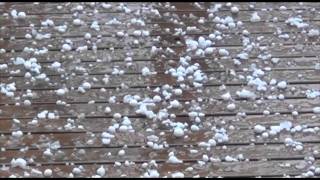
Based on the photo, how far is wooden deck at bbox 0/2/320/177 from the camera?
2.45 meters

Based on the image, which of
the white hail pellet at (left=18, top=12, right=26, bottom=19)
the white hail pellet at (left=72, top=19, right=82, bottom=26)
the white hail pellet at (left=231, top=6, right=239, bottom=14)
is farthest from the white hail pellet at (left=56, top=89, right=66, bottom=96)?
the white hail pellet at (left=231, top=6, right=239, bottom=14)

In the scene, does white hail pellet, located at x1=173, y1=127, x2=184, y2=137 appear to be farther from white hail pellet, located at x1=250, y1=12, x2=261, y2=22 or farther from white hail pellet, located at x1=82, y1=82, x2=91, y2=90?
white hail pellet, located at x1=250, y1=12, x2=261, y2=22

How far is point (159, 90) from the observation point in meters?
2.82

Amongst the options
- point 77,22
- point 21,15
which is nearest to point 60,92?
point 77,22

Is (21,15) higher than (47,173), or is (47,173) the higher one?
(47,173)

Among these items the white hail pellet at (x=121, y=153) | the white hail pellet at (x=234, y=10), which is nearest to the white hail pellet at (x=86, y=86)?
the white hail pellet at (x=121, y=153)

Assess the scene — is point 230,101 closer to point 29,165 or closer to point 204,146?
point 204,146

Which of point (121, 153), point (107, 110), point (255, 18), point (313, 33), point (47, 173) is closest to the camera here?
point (47, 173)

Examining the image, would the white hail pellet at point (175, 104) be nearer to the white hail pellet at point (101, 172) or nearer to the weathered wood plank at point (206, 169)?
the weathered wood plank at point (206, 169)

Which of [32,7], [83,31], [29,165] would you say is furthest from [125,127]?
[32,7]

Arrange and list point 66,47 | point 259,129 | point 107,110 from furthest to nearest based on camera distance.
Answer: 1. point 66,47
2. point 107,110
3. point 259,129

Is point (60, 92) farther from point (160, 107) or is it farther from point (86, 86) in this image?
point (160, 107)

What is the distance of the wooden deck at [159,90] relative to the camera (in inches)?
96.3

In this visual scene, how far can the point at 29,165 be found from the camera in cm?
241
